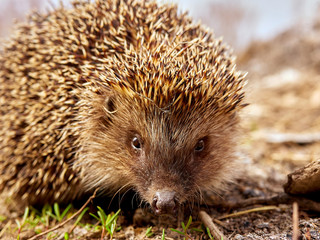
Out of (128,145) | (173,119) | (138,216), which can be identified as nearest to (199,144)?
(173,119)

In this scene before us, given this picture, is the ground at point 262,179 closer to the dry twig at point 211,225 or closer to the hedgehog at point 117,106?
the dry twig at point 211,225

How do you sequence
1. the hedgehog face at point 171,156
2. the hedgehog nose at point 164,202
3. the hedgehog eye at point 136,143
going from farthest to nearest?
the hedgehog eye at point 136,143 < the hedgehog face at point 171,156 < the hedgehog nose at point 164,202

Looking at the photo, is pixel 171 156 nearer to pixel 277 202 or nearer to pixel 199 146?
pixel 199 146

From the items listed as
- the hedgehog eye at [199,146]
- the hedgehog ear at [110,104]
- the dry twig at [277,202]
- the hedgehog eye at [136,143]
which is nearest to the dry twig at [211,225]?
the dry twig at [277,202]

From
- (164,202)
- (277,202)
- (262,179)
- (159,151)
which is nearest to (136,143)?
(159,151)

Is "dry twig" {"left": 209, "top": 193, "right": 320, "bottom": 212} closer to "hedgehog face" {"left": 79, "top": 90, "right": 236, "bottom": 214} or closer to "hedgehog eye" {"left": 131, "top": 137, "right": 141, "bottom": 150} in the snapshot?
"hedgehog face" {"left": 79, "top": 90, "right": 236, "bottom": 214}

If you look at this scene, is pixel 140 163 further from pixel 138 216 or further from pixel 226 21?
pixel 226 21

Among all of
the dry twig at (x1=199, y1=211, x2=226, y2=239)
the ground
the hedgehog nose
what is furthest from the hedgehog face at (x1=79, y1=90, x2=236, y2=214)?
the ground
